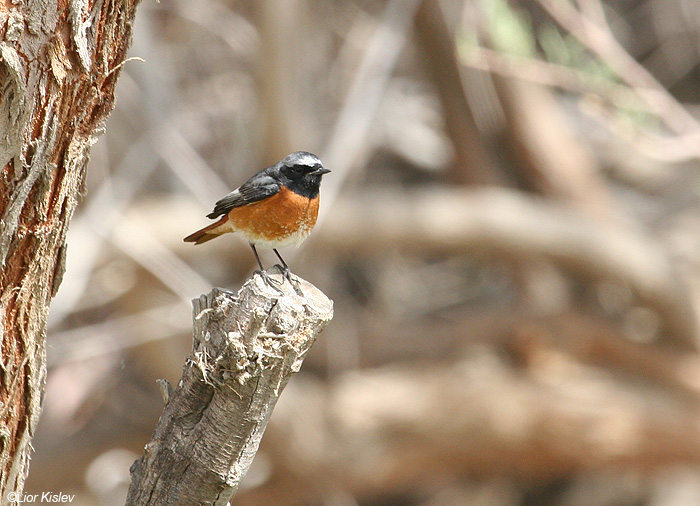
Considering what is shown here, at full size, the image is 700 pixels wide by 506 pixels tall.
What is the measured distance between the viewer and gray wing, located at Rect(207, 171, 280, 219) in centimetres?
358

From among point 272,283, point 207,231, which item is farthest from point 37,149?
point 207,231

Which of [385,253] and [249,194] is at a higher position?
[249,194]

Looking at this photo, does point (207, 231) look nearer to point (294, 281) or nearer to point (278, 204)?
point (278, 204)

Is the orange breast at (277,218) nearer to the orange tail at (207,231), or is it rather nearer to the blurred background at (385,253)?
the orange tail at (207,231)

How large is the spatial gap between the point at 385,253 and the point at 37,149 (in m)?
6.15

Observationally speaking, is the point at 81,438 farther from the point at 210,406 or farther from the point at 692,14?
the point at 692,14

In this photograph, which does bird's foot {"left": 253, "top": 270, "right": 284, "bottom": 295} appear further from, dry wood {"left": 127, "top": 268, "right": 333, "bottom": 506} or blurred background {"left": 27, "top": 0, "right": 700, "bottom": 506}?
blurred background {"left": 27, "top": 0, "right": 700, "bottom": 506}

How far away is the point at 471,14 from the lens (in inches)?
286

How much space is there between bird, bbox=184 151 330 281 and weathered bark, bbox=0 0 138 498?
136cm

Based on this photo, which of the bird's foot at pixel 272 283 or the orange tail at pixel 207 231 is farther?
the orange tail at pixel 207 231

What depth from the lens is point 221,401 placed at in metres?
2.20

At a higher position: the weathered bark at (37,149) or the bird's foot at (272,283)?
the weathered bark at (37,149)

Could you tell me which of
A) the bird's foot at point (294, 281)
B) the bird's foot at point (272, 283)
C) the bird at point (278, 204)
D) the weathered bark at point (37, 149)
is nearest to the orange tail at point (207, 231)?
the bird at point (278, 204)

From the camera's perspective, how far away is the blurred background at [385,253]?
6938 mm
